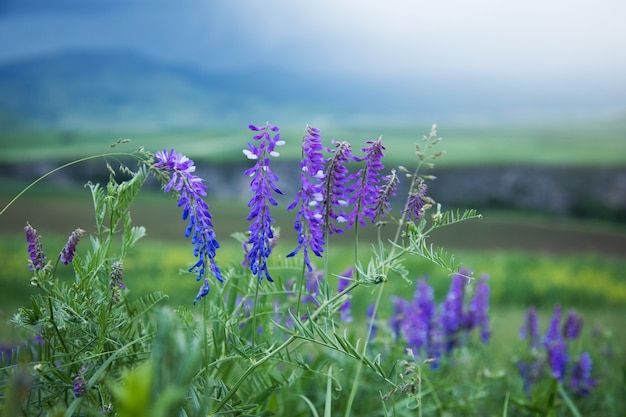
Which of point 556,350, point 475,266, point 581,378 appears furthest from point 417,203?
point 475,266

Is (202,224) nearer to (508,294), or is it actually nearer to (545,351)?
(545,351)

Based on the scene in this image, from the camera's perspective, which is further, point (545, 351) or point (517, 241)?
point (517, 241)

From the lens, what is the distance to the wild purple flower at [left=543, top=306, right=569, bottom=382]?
7.62ft

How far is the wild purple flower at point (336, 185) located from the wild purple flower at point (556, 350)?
152cm

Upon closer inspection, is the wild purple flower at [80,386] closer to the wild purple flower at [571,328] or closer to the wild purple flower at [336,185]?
the wild purple flower at [336,185]

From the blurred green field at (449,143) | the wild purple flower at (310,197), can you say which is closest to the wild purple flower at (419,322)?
the wild purple flower at (310,197)

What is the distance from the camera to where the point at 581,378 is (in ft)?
7.82

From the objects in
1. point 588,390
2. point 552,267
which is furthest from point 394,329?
point 552,267

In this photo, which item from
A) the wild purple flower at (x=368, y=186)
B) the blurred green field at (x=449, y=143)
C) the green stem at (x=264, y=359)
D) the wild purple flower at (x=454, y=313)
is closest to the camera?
the green stem at (x=264, y=359)

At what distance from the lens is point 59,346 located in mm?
1273

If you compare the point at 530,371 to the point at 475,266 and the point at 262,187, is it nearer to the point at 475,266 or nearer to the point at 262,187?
the point at 262,187

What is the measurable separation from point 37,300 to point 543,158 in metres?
7.39

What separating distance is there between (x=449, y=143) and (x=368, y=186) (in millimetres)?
9802

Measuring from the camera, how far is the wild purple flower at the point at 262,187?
108cm
